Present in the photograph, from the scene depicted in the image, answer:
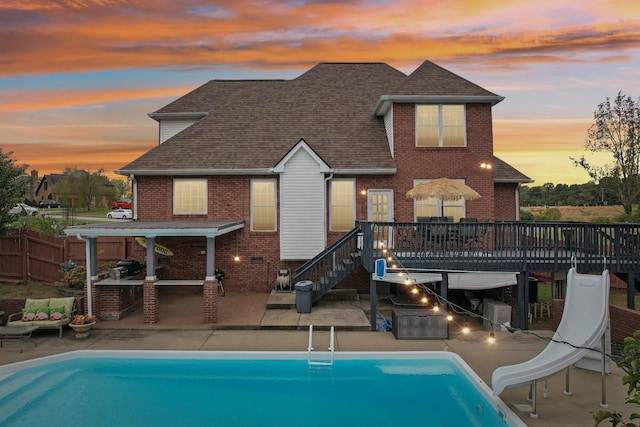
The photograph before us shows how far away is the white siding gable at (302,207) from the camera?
1697 centimetres

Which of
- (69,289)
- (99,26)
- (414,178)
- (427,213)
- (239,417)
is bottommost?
(239,417)

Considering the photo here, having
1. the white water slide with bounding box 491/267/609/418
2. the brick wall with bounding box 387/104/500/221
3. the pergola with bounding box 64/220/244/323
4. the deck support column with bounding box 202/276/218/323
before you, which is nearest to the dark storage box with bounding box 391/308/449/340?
the white water slide with bounding box 491/267/609/418

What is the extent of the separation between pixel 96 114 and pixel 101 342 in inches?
900

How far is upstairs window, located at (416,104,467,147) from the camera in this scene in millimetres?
17234

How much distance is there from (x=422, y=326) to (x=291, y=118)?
12.3 metres

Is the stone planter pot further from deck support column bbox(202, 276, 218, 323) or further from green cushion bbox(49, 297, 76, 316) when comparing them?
deck support column bbox(202, 276, 218, 323)

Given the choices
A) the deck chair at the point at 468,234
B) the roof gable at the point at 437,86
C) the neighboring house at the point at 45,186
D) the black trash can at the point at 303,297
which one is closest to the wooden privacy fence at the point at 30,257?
the black trash can at the point at 303,297

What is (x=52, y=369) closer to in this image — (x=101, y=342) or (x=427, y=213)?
(x=101, y=342)

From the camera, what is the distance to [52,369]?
32.7 feet

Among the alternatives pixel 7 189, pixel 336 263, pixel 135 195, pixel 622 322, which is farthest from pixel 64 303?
pixel 622 322

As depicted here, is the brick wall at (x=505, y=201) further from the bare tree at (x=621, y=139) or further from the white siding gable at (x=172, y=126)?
the bare tree at (x=621, y=139)

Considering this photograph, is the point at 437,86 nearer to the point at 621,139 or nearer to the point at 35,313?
the point at 35,313

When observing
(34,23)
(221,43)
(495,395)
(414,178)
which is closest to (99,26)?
(34,23)

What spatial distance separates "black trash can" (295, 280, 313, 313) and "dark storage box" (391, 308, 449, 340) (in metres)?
3.33
